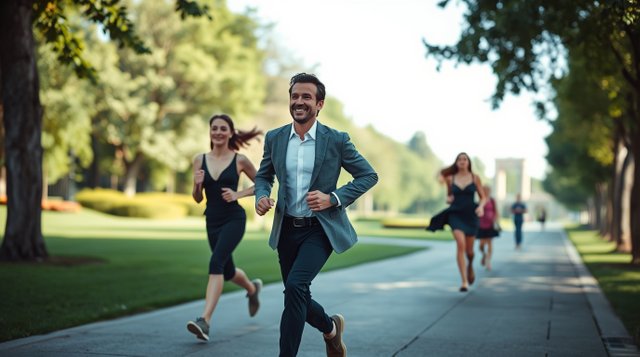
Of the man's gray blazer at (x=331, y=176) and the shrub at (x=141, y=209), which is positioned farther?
the shrub at (x=141, y=209)

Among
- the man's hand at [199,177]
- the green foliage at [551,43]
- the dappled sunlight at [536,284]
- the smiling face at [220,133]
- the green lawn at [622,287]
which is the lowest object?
the dappled sunlight at [536,284]

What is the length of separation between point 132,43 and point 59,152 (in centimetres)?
2782

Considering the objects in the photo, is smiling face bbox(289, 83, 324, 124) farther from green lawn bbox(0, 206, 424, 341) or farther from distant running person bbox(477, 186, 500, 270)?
distant running person bbox(477, 186, 500, 270)

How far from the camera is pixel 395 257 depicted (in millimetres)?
20609

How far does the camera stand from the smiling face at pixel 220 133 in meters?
7.48

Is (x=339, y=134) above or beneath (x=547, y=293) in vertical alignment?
above

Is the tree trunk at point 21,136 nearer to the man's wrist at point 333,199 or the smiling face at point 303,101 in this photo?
the smiling face at point 303,101

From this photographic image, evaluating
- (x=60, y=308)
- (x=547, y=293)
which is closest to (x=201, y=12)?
(x=60, y=308)

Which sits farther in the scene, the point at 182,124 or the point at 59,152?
the point at 182,124

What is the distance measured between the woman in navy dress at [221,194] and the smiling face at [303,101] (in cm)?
221

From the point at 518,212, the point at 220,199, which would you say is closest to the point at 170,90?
the point at 518,212

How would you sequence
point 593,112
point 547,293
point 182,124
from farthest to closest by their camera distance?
point 182,124, point 593,112, point 547,293

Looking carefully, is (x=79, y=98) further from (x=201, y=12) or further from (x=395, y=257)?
(x=201, y=12)

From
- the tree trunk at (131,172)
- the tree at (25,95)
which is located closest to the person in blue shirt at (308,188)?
the tree at (25,95)
